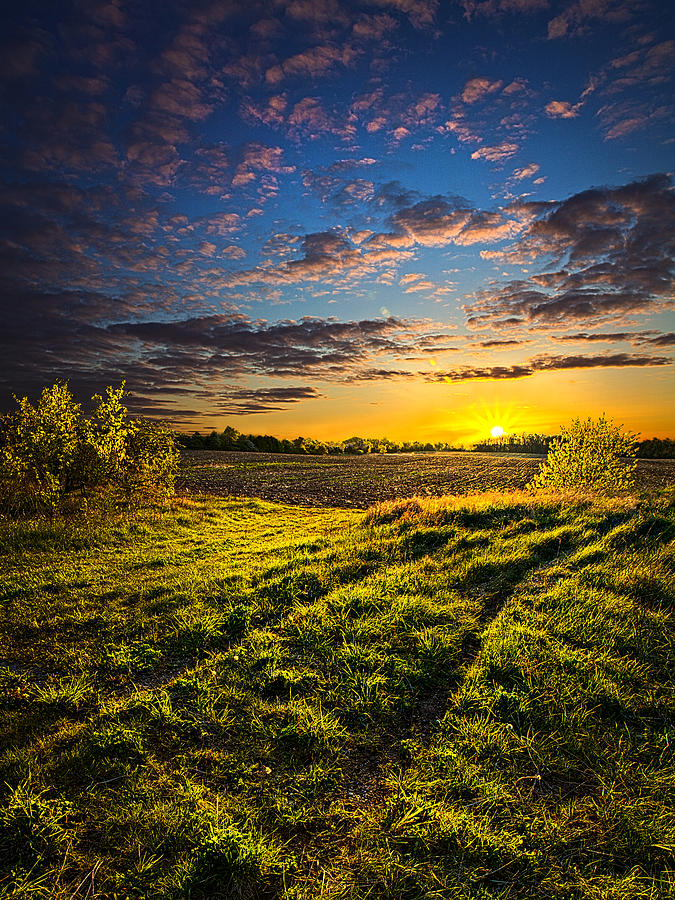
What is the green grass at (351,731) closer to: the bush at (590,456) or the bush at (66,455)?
the bush at (66,455)

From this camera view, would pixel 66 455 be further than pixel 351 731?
Yes

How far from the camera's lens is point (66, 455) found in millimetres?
18781

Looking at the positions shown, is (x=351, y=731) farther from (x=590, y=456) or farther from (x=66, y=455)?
(x=590, y=456)

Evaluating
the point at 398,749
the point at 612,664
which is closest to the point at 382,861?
the point at 398,749

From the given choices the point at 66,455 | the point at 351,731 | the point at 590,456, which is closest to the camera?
the point at 351,731

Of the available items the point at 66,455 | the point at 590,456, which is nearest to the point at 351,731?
the point at 66,455

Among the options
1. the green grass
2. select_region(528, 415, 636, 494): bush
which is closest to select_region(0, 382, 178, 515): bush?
the green grass

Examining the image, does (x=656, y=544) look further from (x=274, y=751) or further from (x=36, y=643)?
(x=36, y=643)

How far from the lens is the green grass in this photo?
3625mm

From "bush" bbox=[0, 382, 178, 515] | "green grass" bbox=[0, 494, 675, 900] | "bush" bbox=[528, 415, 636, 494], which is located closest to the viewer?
"green grass" bbox=[0, 494, 675, 900]

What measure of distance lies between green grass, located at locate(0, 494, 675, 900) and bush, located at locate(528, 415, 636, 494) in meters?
13.9

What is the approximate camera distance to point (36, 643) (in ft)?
25.4

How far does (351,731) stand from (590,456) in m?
22.6

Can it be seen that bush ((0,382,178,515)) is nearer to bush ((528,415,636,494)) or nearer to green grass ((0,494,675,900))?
green grass ((0,494,675,900))
